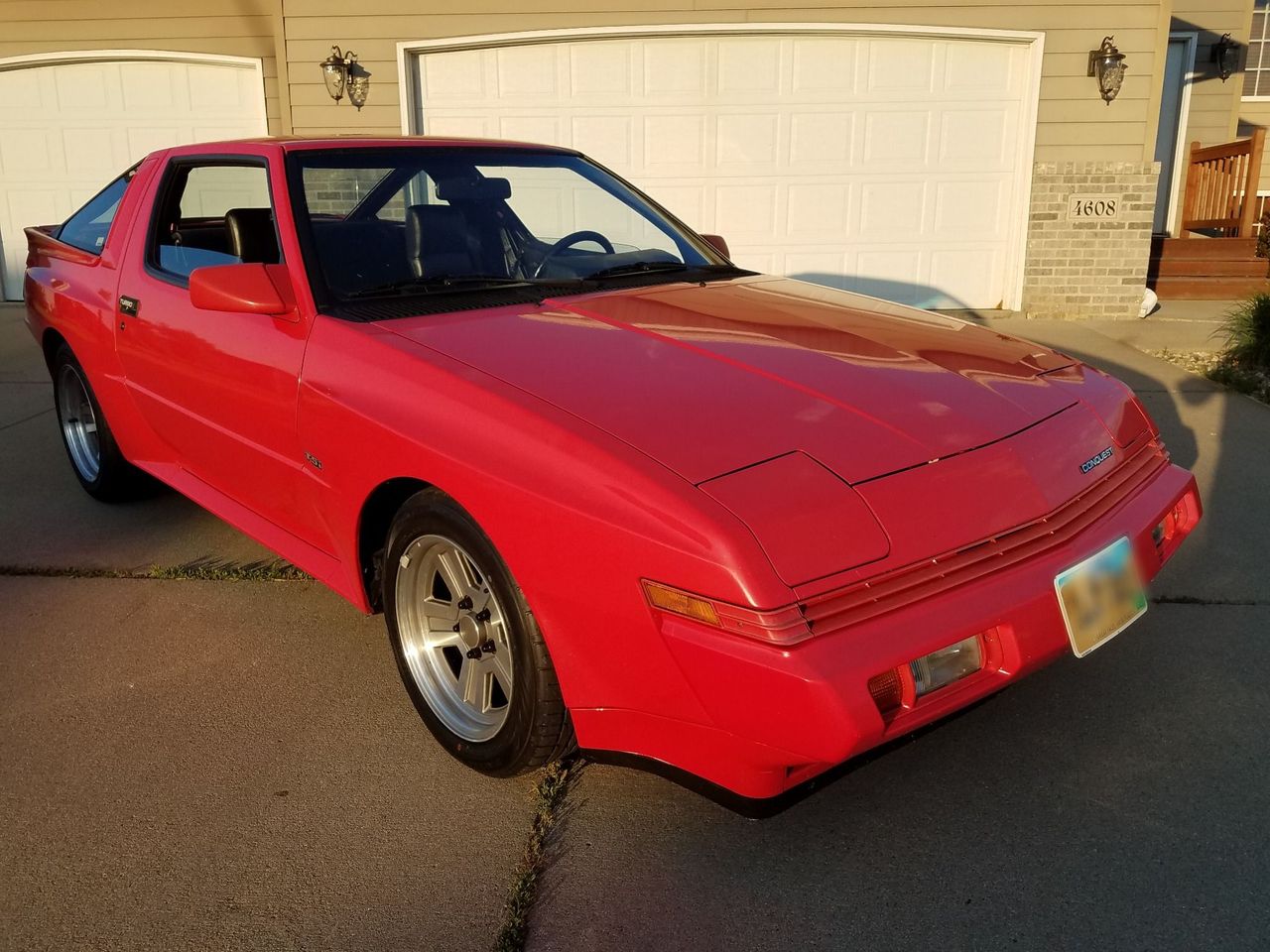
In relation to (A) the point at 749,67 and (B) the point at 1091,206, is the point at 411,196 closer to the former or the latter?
(A) the point at 749,67

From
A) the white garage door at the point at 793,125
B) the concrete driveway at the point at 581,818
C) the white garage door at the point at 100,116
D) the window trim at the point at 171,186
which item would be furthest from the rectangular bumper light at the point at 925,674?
the white garage door at the point at 100,116

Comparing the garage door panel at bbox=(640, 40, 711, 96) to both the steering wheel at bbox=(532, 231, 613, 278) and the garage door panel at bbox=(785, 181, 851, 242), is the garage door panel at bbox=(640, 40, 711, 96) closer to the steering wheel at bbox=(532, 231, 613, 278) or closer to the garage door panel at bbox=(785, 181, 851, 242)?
the garage door panel at bbox=(785, 181, 851, 242)

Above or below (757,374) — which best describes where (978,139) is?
above

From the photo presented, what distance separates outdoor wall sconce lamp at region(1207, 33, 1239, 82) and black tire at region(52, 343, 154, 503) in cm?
1286

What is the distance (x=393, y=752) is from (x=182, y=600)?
4.58ft

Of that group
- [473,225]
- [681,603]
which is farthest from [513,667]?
[473,225]

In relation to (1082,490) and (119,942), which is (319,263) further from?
(1082,490)

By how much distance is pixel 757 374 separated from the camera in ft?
8.25

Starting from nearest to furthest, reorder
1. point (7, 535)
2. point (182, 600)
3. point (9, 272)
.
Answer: point (182, 600)
point (7, 535)
point (9, 272)

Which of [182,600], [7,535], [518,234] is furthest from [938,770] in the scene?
[7,535]

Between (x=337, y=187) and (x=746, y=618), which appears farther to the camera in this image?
(x=337, y=187)

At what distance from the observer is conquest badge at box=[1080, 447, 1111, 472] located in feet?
8.26

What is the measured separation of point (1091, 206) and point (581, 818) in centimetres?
856

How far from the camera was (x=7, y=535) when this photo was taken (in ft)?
14.2
